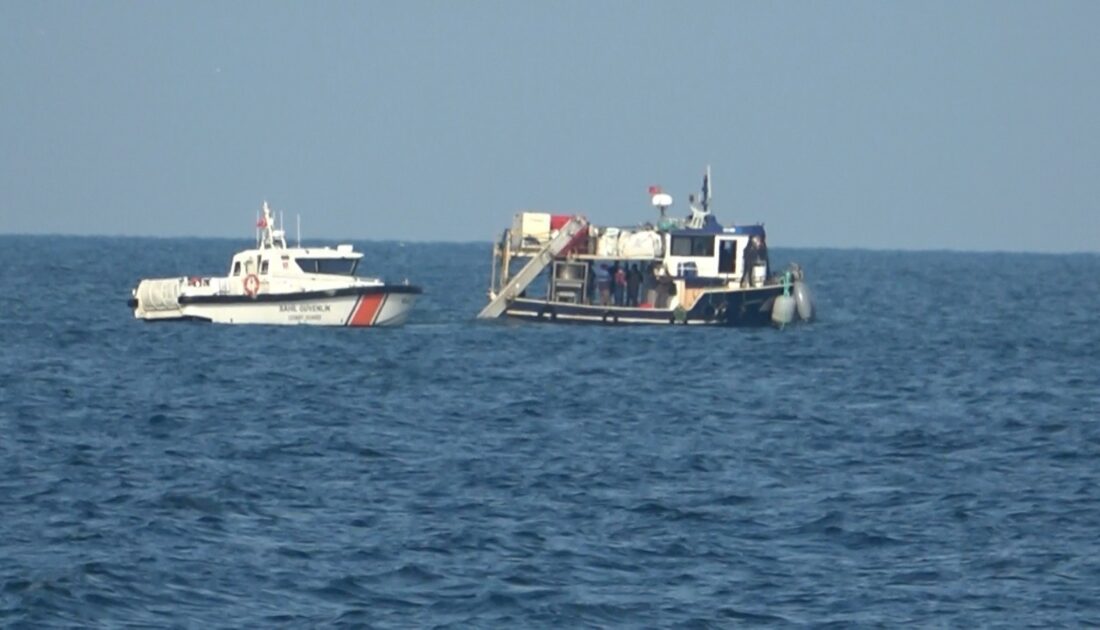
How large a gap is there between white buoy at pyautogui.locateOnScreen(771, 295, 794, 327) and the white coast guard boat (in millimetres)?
10599

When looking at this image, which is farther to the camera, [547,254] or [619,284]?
[619,284]

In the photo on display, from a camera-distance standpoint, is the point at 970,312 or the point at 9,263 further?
the point at 9,263

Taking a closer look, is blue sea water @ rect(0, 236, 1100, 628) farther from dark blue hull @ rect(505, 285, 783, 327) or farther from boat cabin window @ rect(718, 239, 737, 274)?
boat cabin window @ rect(718, 239, 737, 274)

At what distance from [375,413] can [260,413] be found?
2.13m

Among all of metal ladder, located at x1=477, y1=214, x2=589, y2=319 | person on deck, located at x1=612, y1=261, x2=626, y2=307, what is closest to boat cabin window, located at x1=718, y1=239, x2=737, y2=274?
person on deck, located at x1=612, y1=261, x2=626, y2=307

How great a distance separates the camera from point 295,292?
56.2 meters

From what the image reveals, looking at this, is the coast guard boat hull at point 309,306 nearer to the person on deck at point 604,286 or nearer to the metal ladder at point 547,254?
the metal ladder at point 547,254

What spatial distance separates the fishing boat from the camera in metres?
58.8

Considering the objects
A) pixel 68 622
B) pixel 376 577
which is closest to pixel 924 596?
pixel 376 577

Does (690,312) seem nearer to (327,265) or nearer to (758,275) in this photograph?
(758,275)

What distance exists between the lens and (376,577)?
22953 millimetres

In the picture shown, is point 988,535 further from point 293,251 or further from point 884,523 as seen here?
point 293,251

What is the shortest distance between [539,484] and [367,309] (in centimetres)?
2761

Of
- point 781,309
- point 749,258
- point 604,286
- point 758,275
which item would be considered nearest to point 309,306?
point 604,286
